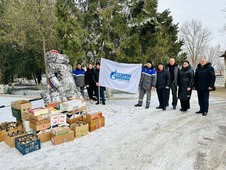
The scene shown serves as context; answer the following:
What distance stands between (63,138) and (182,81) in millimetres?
4010

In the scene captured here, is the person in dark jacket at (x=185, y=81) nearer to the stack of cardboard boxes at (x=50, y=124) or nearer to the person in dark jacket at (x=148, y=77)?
the person in dark jacket at (x=148, y=77)

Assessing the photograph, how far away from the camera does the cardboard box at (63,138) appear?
4.16 metres

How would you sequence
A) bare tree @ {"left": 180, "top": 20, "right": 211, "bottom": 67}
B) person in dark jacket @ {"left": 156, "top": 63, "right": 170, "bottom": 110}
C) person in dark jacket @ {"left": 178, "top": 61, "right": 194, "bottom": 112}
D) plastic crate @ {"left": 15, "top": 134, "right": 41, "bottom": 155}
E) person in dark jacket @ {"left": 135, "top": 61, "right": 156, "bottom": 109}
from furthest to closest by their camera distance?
bare tree @ {"left": 180, "top": 20, "right": 211, "bottom": 67} < person in dark jacket @ {"left": 135, "top": 61, "right": 156, "bottom": 109} < person in dark jacket @ {"left": 156, "top": 63, "right": 170, "bottom": 110} < person in dark jacket @ {"left": 178, "top": 61, "right": 194, "bottom": 112} < plastic crate @ {"left": 15, "top": 134, "right": 41, "bottom": 155}

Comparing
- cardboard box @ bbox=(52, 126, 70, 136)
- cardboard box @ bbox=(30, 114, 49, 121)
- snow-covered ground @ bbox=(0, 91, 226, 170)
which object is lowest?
snow-covered ground @ bbox=(0, 91, 226, 170)

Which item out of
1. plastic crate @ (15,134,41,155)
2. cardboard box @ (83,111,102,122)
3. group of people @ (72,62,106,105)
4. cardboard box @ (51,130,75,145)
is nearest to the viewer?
plastic crate @ (15,134,41,155)

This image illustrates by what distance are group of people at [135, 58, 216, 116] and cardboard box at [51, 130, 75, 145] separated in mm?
3563

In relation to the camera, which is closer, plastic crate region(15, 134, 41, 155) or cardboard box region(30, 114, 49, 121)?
plastic crate region(15, 134, 41, 155)

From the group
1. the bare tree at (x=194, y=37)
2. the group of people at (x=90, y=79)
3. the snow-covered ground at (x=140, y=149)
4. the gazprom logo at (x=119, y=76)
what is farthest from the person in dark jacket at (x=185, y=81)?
the bare tree at (x=194, y=37)

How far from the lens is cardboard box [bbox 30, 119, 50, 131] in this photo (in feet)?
13.8

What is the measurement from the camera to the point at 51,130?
4.37 meters

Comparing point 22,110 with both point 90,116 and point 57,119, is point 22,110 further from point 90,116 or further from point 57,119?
point 90,116

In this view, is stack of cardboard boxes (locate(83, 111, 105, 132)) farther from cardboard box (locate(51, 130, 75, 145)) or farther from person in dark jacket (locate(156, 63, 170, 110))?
person in dark jacket (locate(156, 63, 170, 110))

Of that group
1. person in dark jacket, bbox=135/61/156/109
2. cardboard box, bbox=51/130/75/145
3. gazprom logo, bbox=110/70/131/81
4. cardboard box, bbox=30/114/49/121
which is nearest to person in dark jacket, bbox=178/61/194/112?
person in dark jacket, bbox=135/61/156/109

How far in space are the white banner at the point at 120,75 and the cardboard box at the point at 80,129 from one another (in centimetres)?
294
